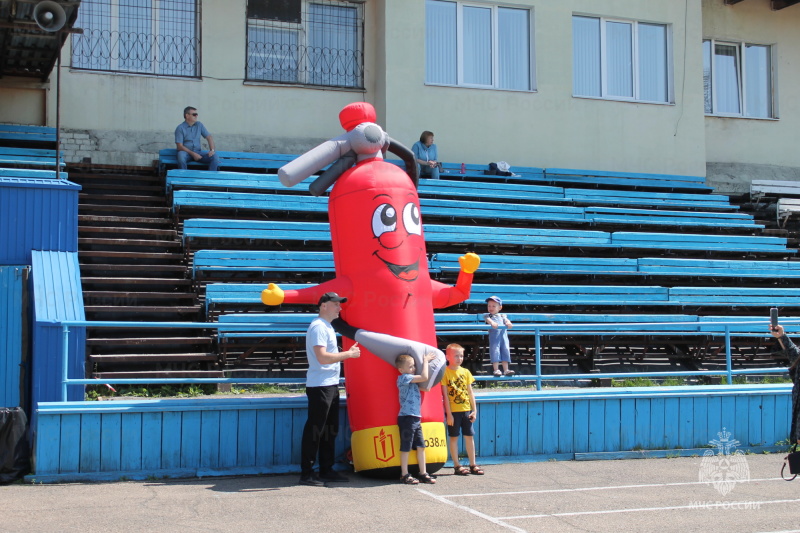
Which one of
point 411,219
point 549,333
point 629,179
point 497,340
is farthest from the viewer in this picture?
point 629,179

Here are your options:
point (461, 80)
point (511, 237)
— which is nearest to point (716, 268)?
point (511, 237)

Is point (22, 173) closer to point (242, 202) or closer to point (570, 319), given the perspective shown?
point (242, 202)

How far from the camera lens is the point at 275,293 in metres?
8.20

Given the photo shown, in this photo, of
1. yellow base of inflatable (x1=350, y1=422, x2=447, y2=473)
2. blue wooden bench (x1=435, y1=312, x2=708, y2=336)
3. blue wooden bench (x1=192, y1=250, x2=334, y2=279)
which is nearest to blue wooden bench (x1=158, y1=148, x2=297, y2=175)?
blue wooden bench (x1=192, y1=250, x2=334, y2=279)

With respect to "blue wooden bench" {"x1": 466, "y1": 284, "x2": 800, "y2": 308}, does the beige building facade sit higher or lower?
higher

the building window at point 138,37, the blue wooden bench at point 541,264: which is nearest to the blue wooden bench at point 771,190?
the blue wooden bench at point 541,264

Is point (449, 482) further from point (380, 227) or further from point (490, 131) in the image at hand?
point (490, 131)

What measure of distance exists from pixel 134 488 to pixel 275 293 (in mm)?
2040

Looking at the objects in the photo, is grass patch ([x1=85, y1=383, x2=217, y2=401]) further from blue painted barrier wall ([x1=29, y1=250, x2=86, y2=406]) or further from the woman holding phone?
the woman holding phone

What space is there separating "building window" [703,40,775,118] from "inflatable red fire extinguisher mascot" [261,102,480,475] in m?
14.1

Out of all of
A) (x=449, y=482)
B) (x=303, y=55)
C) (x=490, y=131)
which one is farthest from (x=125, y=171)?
(x=449, y=482)

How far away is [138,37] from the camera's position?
16672 millimetres

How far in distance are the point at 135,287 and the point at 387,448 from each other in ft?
19.2

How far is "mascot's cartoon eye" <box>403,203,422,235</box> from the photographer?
868 cm
